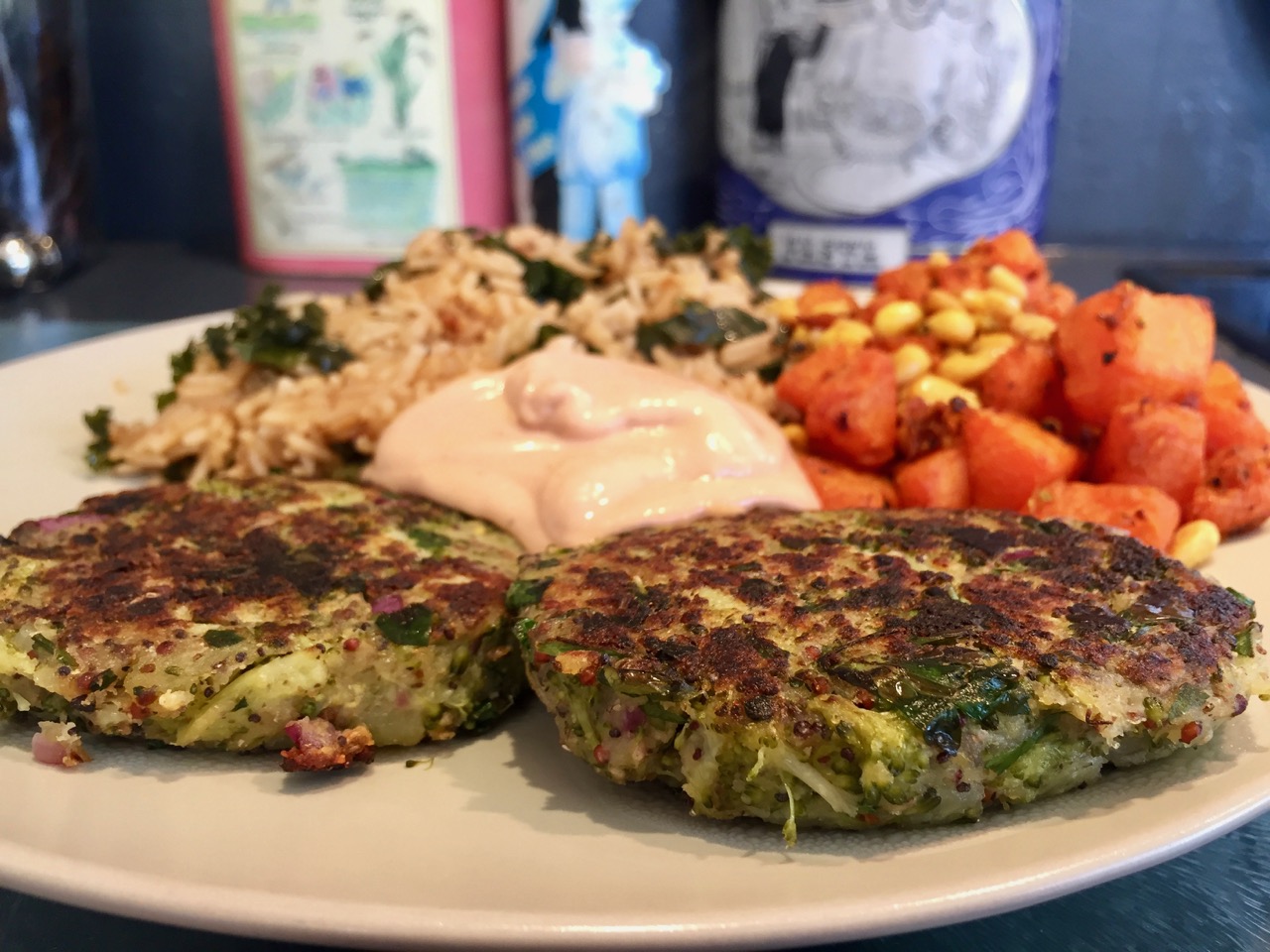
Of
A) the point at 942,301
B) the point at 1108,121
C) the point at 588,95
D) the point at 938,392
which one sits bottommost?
the point at 938,392

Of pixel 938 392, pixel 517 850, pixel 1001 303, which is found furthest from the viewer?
pixel 1001 303

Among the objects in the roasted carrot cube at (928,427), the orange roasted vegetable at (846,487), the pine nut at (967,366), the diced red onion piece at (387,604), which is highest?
the pine nut at (967,366)

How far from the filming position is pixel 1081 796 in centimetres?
106

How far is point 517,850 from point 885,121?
2.87 metres

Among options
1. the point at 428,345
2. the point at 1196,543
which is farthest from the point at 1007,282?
the point at 428,345

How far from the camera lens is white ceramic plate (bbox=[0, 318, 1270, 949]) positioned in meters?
0.85

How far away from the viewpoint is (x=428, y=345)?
7.68ft

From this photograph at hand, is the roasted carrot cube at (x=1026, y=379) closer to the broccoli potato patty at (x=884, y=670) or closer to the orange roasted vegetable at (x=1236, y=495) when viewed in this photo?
the orange roasted vegetable at (x=1236, y=495)

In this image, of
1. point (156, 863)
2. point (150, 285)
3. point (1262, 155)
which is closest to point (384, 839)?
point (156, 863)

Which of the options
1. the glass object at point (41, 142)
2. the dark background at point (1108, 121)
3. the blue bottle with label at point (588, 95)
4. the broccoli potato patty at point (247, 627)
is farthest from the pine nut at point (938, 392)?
the glass object at point (41, 142)

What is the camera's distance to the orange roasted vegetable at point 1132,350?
178cm

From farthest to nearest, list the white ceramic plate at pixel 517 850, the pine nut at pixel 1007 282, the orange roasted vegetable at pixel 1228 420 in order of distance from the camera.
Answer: the pine nut at pixel 1007 282 < the orange roasted vegetable at pixel 1228 420 < the white ceramic plate at pixel 517 850

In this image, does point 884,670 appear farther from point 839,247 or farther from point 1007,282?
point 839,247

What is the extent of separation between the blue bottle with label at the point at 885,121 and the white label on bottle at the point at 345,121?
977 millimetres
